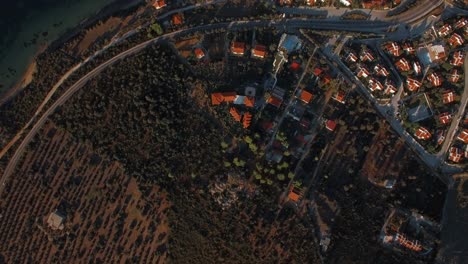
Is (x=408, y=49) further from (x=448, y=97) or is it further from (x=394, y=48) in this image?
(x=448, y=97)

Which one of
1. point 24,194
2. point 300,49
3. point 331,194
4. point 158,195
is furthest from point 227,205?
point 24,194

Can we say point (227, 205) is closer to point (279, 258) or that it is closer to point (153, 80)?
point (279, 258)

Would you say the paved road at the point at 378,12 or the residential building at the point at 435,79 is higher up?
the paved road at the point at 378,12

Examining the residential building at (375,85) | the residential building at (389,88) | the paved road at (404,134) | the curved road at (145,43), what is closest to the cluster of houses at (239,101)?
the curved road at (145,43)

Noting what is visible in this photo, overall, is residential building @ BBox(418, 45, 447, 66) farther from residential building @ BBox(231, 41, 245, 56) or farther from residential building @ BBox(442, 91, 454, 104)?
residential building @ BBox(231, 41, 245, 56)

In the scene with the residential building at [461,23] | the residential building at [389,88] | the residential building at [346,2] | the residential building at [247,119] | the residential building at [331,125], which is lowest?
the residential building at [247,119]

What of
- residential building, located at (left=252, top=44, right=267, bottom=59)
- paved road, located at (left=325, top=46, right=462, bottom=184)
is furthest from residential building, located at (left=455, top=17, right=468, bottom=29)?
residential building, located at (left=252, top=44, right=267, bottom=59)

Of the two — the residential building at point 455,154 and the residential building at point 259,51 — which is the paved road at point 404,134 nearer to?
the residential building at point 455,154

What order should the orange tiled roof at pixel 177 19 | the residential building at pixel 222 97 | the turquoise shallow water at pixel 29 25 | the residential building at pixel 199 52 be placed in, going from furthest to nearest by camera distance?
1. the turquoise shallow water at pixel 29 25
2. the orange tiled roof at pixel 177 19
3. the residential building at pixel 199 52
4. the residential building at pixel 222 97
